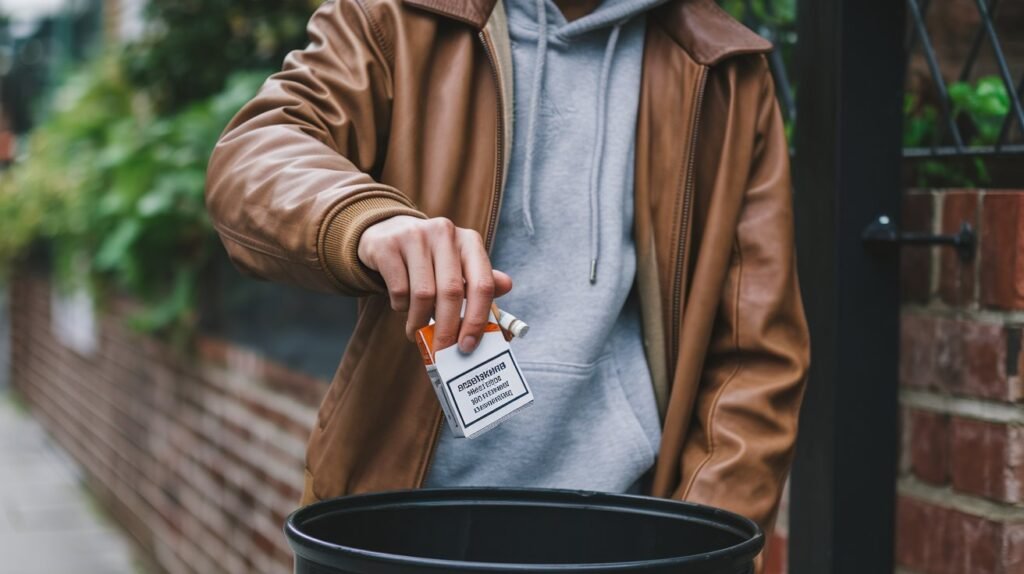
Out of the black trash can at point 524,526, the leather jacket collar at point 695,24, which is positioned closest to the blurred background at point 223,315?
the leather jacket collar at point 695,24

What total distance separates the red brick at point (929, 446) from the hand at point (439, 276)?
114 cm

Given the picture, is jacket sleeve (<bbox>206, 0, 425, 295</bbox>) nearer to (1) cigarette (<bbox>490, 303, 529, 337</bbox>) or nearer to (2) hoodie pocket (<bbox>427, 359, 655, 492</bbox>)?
(1) cigarette (<bbox>490, 303, 529, 337</bbox>)

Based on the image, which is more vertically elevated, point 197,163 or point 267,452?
point 197,163

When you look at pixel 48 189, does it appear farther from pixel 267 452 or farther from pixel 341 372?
pixel 341 372

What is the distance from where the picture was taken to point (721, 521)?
1.51 m

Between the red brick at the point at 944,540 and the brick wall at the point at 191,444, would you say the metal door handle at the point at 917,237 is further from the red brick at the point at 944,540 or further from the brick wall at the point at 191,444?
the brick wall at the point at 191,444

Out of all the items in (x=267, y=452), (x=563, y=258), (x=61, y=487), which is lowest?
(x=61, y=487)

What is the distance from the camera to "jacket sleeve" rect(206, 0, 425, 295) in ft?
4.93

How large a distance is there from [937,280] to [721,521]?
3.18 ft

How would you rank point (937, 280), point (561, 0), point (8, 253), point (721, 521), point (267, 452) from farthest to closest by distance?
point (8, 253)
point (267, 452)
point (937, 280)
point (561, 0)
point (721, 521)

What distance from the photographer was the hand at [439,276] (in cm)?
137

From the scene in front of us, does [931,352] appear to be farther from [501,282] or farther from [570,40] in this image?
[501,282]

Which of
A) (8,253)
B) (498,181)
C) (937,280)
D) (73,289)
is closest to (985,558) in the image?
(937,280)

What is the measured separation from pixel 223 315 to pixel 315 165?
374 cm
